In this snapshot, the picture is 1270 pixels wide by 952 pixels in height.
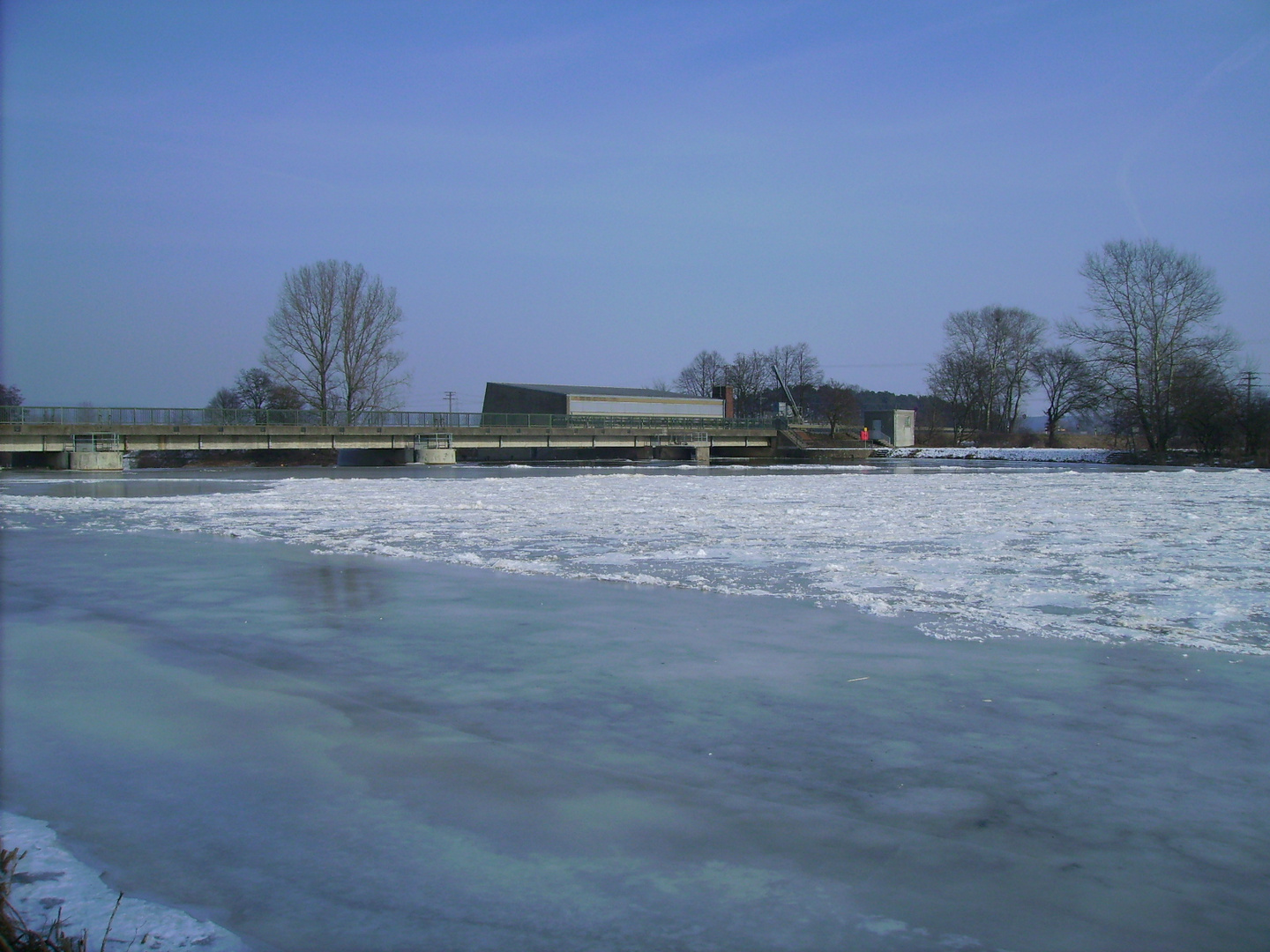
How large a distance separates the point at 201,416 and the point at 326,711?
47626 mm

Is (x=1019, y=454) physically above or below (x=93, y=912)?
above

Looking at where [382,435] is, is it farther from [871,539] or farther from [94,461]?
[871,539]

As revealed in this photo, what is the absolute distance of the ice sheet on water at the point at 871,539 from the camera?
7441mm

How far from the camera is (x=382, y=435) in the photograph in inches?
2047

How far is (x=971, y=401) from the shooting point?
90.2 m

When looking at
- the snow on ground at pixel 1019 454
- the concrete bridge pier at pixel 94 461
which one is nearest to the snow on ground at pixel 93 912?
the concrete bridge pier at pixel 94 461

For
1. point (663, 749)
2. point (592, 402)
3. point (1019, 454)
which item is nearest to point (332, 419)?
point (592, 402)

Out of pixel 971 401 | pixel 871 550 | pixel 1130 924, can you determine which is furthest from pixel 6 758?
pixel 971 401

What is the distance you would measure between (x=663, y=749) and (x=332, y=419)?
173 feet

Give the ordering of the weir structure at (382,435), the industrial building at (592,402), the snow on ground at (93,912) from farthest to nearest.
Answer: the industrial building at (592,402), the weir structure at (382,435), the snow on ground at (93,912)

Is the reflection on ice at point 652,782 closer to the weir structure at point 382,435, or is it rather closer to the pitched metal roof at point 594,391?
the weir structure at point 382,435

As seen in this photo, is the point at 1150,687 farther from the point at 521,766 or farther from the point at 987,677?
the point at 521,766

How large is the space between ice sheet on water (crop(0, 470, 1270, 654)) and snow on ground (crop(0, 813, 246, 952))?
520 centimetres

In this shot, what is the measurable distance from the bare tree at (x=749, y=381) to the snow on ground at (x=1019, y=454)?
113ft
